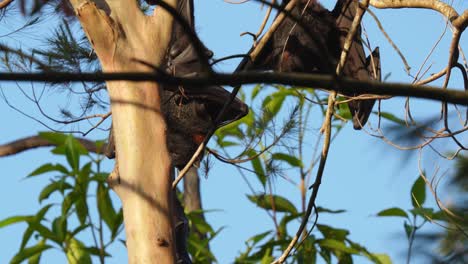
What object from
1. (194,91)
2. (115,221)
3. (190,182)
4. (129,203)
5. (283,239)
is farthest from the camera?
(190,182)

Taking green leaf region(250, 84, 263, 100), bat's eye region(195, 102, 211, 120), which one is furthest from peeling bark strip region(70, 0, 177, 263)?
green leaf region(250, 84, 263, 100)

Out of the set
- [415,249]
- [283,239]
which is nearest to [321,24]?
[283,239]

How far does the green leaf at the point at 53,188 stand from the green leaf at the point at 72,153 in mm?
143

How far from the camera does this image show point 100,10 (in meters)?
4.11

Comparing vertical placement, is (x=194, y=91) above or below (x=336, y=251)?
above

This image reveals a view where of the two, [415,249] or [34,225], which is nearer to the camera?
[415,249]

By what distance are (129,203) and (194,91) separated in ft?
4.99

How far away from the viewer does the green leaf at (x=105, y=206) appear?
19.2 ft

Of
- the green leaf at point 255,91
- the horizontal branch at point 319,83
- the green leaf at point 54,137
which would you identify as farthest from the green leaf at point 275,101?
the horizontal branch at point 319,83

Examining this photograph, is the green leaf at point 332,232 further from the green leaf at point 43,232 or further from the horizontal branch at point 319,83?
the horizontal branch at point 319,83

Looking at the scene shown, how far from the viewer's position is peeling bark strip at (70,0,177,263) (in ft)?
13.2

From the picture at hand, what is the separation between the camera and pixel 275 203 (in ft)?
22.1

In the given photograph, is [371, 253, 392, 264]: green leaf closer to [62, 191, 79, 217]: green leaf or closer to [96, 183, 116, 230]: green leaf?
→ [96, 183, 116, 230]: green leaf

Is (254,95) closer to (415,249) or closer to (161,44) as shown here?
(161,44)
